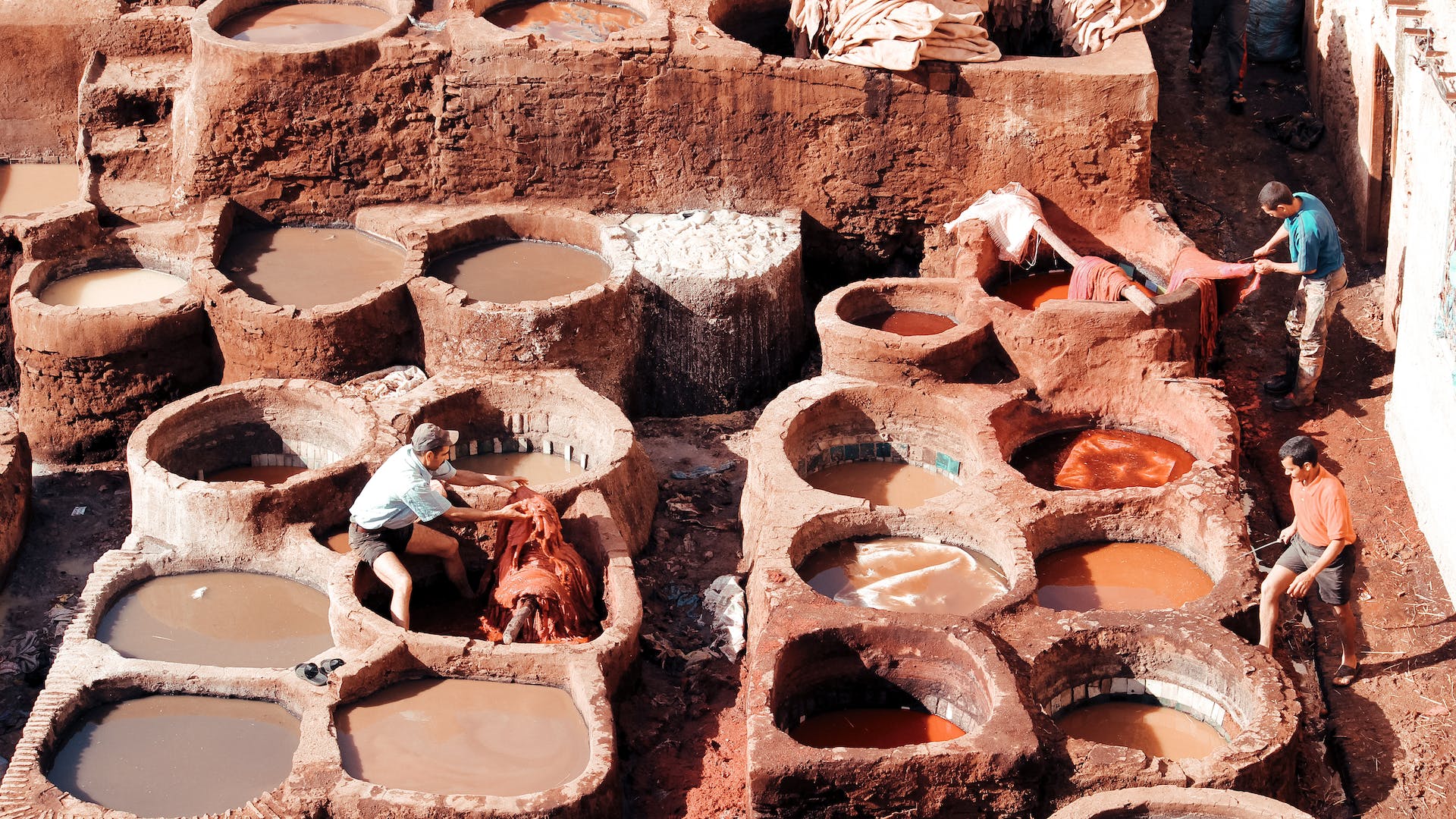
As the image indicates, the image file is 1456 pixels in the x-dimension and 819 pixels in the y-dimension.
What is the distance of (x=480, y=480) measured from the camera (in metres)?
10.9

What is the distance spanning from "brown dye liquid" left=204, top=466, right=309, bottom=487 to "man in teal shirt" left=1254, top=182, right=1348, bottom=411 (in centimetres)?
696

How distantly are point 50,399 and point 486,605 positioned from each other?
14.9 feet

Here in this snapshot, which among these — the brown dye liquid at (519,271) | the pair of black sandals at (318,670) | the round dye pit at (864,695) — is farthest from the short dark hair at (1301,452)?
the brown dye liquid at (519,271)

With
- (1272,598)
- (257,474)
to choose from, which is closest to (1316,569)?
(1272,598)

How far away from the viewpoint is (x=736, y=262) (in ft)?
43.7

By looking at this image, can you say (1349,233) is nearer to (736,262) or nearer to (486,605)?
(736,262)

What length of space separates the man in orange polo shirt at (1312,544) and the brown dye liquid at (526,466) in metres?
4.65

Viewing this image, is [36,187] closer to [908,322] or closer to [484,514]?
[484,514]

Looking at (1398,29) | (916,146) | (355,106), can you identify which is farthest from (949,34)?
(355,106)

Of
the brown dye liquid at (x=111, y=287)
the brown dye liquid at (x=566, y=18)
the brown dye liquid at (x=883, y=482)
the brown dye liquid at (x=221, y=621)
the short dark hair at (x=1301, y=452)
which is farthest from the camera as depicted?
the brown dye liquid at (x=566, y=18)

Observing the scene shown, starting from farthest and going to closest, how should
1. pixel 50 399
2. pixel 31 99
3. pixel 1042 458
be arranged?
pixel 31 99 → pixel 50 399 → pixel 1042 458

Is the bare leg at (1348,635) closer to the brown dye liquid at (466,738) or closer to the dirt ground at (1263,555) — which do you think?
the dirt ground at (1263,555)

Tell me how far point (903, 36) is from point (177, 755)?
24.4 ft

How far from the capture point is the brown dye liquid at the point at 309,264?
13.3 metres
